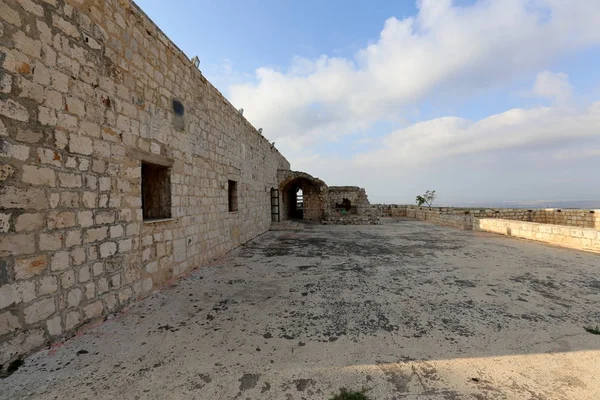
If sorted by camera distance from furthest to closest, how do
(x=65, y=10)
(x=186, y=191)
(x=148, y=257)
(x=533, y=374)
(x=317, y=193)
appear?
1. (x=317, y=193)
2. (x=186, y=191)
3. (x=148, y=257)
4. (x=65, y=10)
5. (x=533, y=374)

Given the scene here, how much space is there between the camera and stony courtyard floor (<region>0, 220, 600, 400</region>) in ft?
6.13

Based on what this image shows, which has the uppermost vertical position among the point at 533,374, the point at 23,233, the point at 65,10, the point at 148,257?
the point at 65,10

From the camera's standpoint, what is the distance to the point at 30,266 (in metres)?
2.28

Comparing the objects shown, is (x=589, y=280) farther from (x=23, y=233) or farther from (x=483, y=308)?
(x=23, y=233)

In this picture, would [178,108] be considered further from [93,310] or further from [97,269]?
[93,310]

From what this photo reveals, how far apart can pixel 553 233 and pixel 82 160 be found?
1086 centimetres

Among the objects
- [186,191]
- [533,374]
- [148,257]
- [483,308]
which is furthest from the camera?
[186,191]

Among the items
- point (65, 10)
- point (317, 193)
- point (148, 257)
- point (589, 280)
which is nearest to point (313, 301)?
point (148, 257)

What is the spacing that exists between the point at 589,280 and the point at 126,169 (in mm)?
7156

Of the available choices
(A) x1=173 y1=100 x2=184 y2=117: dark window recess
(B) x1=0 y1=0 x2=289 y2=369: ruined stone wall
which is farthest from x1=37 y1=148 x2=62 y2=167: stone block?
(A) x1=173 y1=100 x2=184 y2=117: dark window recess

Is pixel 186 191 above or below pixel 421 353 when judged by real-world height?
above

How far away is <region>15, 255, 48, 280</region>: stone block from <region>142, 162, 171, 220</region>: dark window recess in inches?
79.2

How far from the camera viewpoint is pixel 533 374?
1.97 meters

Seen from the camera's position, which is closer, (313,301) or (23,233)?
(23,233)
